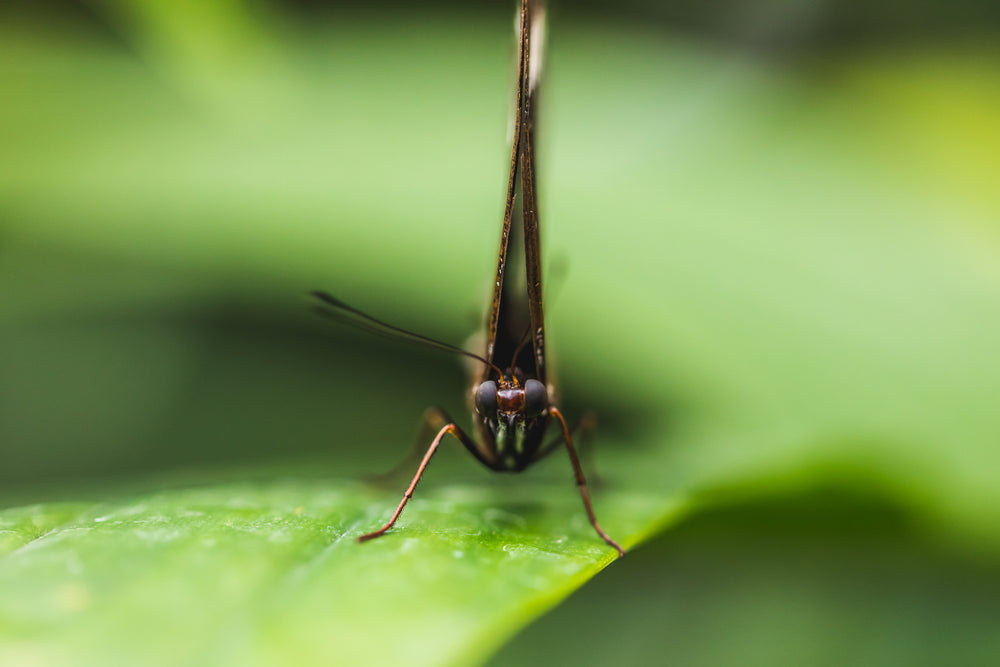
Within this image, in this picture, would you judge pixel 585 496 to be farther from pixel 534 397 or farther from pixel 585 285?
pixel 585 285

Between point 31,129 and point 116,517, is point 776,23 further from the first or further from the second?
point 116,517

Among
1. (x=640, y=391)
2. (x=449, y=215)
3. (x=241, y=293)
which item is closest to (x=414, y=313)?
(x=449, y=215)

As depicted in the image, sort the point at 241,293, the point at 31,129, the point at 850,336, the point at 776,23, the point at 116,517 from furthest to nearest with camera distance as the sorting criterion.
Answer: the point at 776,23 → the point at 31,129 → the point at 241,293 → the point at 850,336 → the point at 116,517

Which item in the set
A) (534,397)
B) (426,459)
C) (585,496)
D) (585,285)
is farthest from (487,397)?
(585,285)

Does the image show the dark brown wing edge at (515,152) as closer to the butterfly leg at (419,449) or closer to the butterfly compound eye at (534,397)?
the butterfly compound eye at (534,397)

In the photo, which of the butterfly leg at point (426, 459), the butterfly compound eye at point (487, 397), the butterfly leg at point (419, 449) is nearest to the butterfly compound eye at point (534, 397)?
the butterfly compound eye at point (487, 397)

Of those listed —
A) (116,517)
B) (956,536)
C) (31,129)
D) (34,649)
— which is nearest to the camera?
(34,649)

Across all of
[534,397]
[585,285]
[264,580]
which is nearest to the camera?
[264,580]
